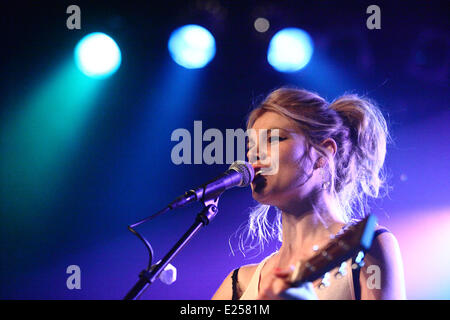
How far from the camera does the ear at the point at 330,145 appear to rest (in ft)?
6.40

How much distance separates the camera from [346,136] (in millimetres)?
1986

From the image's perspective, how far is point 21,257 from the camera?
237 centimetres

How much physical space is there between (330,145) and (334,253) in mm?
770

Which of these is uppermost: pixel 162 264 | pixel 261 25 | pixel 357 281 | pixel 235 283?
pixel 261 25

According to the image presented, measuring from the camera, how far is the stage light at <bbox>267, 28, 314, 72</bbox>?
236 cm

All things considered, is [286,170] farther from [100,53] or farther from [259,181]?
[100,53]

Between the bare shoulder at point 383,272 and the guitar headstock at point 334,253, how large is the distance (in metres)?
0.37

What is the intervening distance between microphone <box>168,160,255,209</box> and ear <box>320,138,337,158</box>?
0.46m
